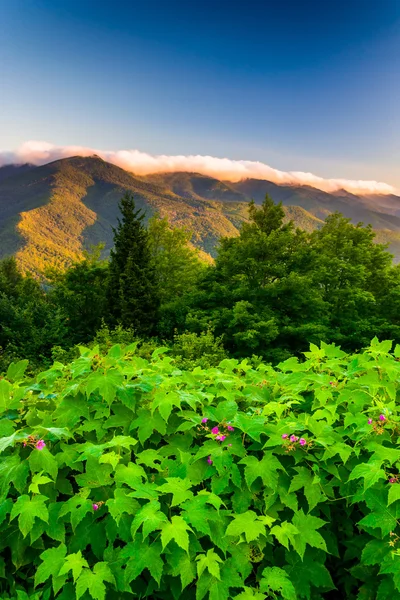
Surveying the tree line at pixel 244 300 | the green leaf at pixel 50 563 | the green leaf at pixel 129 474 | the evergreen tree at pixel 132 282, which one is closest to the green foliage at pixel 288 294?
the tree line at pixel 244 300

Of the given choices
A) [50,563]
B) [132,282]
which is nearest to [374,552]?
[50,563]

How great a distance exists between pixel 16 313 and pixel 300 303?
2077 centimetres

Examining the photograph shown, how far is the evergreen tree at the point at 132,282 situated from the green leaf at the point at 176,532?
26719mm

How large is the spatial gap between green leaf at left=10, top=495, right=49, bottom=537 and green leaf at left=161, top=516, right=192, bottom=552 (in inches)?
21.8

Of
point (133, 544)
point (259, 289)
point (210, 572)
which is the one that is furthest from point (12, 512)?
point (259, 289)

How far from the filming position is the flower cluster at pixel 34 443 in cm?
183

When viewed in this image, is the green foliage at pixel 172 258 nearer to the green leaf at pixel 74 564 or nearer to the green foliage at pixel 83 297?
the green foliage at pixel 83 297

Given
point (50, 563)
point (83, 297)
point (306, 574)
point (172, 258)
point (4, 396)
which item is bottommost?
point (83, 297)

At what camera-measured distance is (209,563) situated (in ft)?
5.40

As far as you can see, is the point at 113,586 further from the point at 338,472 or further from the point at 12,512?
the point at 338,472

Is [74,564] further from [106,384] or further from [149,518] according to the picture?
[106,384]

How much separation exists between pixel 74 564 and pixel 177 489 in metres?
0.54

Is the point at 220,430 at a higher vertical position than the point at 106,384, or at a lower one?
lower

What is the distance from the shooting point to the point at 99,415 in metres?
2.10
